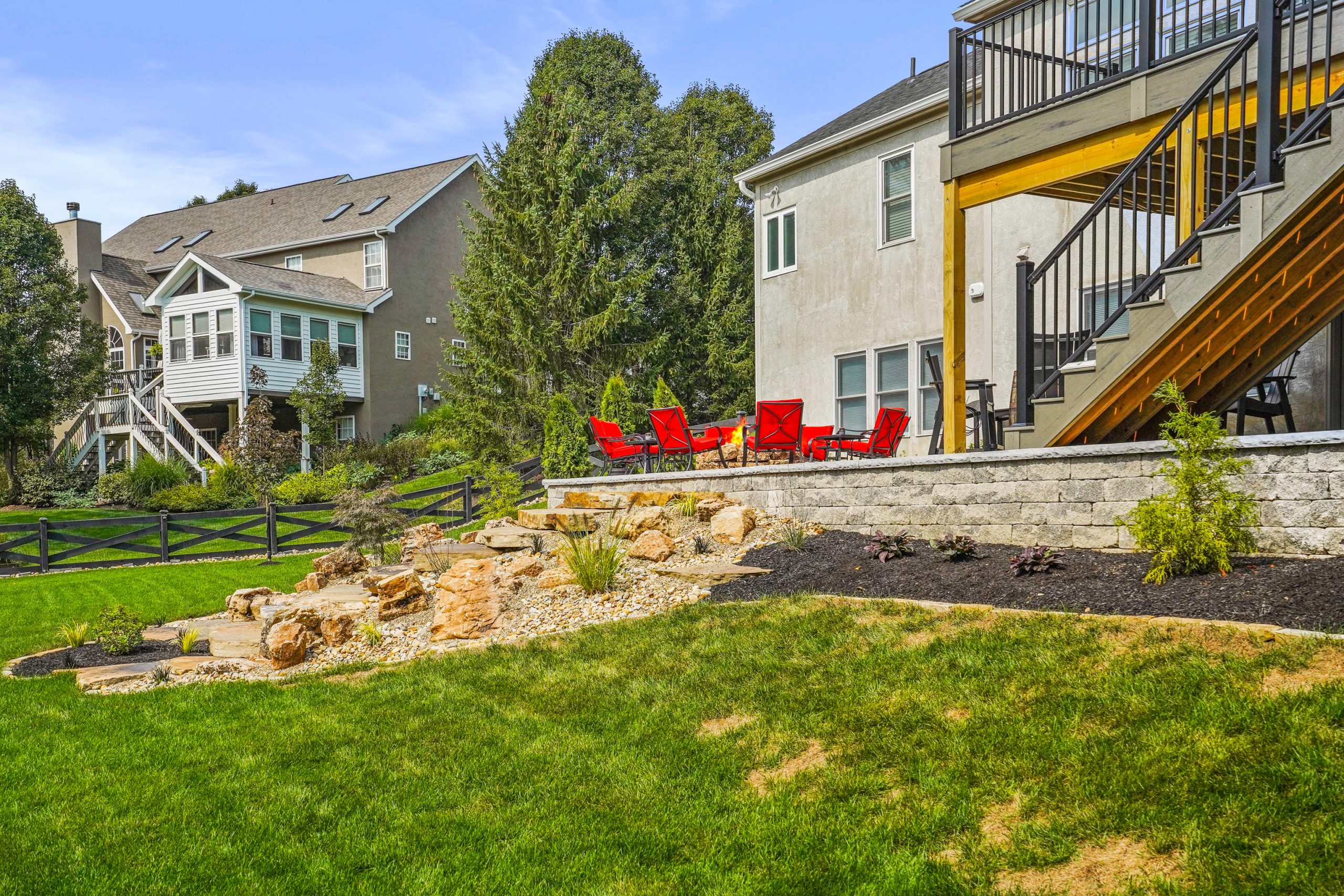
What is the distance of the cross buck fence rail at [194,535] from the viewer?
1580 cm

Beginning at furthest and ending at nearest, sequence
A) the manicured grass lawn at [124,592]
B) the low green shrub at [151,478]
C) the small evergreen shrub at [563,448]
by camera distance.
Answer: the low green shrub at [151,478] < the small evergreen shrub at [563,448] < the manicured grass lawn at [124,592]

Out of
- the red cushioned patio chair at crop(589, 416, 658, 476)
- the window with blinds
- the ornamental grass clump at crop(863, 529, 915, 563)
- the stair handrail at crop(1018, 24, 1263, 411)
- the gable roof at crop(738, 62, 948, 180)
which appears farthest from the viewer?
the window with blinds

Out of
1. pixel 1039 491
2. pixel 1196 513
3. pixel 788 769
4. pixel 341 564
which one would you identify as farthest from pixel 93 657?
pixel 1196 513

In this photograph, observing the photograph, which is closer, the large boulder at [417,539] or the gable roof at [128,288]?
the large boulder at [417,539]

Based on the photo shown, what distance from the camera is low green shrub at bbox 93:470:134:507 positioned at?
80.8ft

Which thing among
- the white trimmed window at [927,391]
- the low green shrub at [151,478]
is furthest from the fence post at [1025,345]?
the low green shrub at [151,478]

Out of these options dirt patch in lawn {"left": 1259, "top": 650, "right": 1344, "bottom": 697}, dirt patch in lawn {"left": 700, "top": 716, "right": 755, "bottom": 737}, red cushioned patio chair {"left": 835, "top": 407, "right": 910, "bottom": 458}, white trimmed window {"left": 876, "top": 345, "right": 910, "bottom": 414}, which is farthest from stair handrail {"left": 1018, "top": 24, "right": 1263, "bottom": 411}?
white trimmed window {"left": 876, "top": 345, "right": 910, "bottom": 414}

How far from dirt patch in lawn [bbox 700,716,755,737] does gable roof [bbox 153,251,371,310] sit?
24.4 m

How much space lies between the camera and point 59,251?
2556 centimetres

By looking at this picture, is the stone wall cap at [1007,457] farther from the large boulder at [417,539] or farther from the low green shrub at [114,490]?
the low green shrub at [114,490]

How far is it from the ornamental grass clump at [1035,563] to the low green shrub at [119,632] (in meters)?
7.12

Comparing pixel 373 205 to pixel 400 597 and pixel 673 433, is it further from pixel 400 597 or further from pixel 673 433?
pixel 400 597

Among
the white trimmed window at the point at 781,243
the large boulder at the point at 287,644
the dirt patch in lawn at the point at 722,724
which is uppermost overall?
the white trimmed window at the point at 781,243

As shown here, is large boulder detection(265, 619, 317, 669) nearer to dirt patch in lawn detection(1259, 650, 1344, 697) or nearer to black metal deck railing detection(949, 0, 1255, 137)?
dirt patch in lawn detection(1259, 650, 1344, 697)
